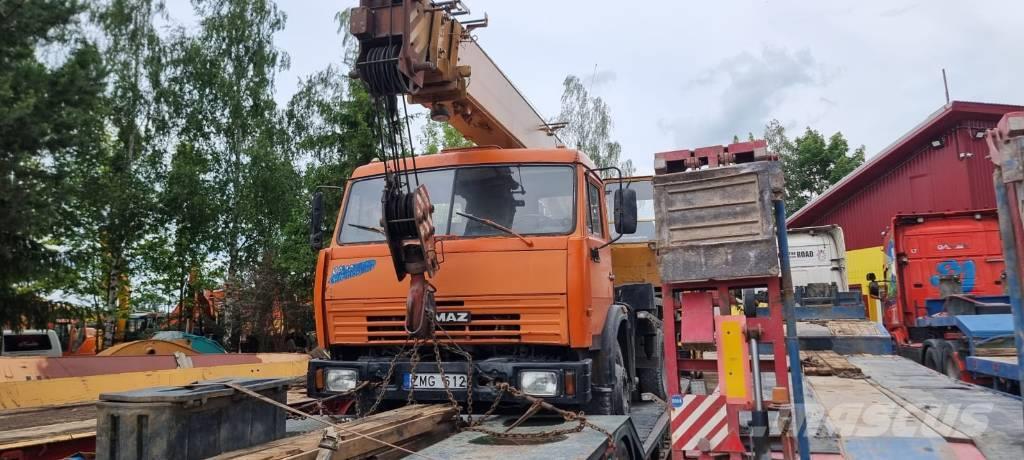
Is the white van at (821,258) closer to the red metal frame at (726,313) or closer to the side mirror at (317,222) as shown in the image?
the red metal frame at (726,313)

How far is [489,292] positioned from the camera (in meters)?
4.82

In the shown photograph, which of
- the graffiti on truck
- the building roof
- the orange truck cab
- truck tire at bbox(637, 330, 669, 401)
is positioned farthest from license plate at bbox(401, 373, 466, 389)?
the building roof

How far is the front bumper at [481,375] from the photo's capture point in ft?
14.9

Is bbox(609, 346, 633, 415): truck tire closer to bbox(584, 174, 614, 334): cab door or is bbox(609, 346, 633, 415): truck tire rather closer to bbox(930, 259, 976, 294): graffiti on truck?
bbox(584, 174, 614, 334): cab door

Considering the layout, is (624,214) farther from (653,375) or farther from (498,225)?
(653,375)

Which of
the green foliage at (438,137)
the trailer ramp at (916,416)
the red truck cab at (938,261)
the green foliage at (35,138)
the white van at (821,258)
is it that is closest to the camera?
the trailer ramp at (916,416)

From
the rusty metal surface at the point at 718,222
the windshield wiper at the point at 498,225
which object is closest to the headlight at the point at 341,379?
the windshield wiper at the point at 498,225

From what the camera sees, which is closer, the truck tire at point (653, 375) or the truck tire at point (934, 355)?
the truck tire at point (653, 375)

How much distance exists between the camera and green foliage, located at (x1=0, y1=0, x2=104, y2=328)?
32.9 feet

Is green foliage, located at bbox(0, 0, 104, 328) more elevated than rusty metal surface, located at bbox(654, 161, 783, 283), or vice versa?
green foliage, located at bbox(0, 0, 104, 328)

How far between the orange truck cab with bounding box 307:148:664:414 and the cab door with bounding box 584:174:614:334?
19mm

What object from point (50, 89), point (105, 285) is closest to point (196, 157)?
point (105, 285)

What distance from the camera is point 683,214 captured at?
417 centimetres

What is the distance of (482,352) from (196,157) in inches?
687
